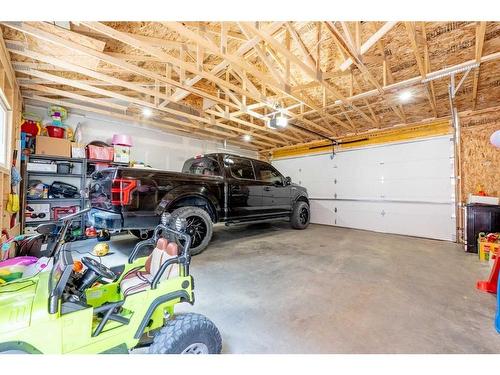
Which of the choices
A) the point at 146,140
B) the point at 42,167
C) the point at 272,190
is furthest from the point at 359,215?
the point at 42,167

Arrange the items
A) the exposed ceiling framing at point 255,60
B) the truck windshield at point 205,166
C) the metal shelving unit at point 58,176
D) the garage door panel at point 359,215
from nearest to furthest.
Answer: the exposed ceiling framing at point 255,60 → the metal shelving unit at point 58,176 → the truck windshield at point 205,166 → the garage door panel at point 359,215

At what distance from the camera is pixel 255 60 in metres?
3.67

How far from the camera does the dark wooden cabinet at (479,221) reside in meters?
3.87

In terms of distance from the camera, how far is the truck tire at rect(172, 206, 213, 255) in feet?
11.4

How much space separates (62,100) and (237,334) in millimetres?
5778

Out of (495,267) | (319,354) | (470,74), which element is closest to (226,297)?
(319,354)

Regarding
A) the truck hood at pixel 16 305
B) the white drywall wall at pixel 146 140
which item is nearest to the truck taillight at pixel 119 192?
the truck hood at pixel 16 305

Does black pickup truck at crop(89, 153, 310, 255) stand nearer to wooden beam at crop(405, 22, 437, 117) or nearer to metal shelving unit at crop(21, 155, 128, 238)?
metal shelving unit at crop(21, 155, 128, 238)

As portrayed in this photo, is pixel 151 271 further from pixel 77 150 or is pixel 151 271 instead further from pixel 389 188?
pixel 389 188

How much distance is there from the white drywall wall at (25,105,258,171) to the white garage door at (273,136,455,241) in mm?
4105

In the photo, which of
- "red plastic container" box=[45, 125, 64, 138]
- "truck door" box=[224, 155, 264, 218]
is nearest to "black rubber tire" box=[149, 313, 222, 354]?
"truck door" box=[224, 155, 264, 218]

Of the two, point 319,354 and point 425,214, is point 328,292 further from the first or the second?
point 425,214

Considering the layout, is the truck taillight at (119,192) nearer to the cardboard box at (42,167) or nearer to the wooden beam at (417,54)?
the cardboard box at (42,167)

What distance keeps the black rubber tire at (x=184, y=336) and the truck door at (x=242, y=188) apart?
9.57 feet
